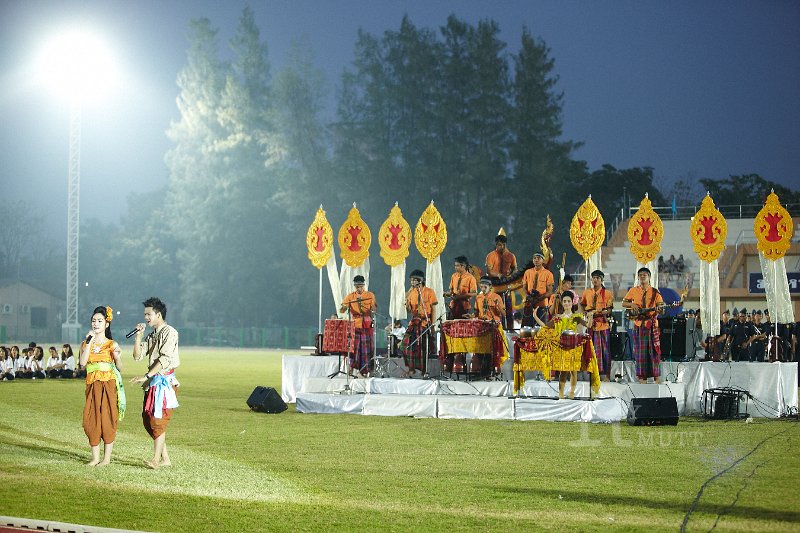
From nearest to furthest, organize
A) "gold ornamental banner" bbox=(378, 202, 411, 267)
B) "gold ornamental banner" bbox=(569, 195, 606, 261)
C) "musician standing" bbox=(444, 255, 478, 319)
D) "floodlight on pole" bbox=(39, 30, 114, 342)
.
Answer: "musician standing" bbox=(444, 255, 478, 319) < "gold ornamental banner" bbox=(569, 195, 606, 261) < "gold ornamental banner" bbox=(378, 202, 411, 267) < "floodlight on pole" bbox=(39, 30, 114, 342)

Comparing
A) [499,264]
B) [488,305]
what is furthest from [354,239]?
[488,305]

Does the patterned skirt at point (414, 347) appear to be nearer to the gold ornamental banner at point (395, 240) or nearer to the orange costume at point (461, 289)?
the orange costume at point (461, 289)

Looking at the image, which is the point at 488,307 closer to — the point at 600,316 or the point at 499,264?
the point at 600,316

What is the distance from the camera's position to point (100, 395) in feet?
32.8

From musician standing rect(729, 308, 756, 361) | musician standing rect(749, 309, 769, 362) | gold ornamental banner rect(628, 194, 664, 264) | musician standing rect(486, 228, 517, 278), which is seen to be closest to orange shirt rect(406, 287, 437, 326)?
musician standing rect(486, 228, 517, 278)

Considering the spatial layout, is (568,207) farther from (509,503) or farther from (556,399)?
(509,503)

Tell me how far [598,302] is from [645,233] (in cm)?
317

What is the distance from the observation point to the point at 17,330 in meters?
60.3

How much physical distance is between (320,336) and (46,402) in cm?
525

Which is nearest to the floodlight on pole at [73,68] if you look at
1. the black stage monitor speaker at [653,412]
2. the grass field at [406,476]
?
the grass field at [406,476]

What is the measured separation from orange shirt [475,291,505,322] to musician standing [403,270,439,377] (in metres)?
1.10

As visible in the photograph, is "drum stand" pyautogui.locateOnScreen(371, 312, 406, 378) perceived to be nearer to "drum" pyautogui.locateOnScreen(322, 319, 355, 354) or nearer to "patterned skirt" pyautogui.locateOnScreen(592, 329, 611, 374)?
"drum" pyautogui.locateOnScreen(322, 319, 355, 354)

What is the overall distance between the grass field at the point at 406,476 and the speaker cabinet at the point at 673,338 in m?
1.81

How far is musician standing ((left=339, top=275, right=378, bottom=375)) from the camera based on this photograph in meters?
17.7
